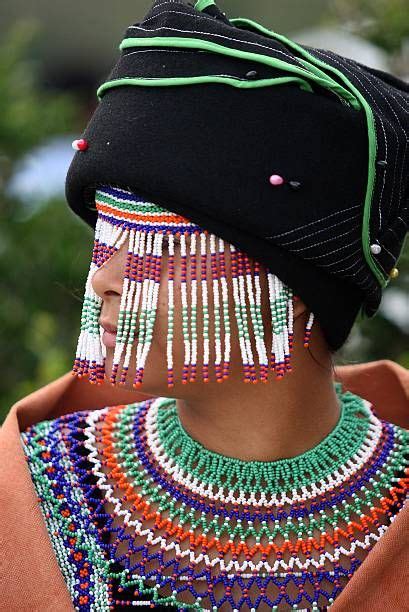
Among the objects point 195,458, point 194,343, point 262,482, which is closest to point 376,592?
point 262,482

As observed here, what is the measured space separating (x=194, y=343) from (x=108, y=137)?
438 millimetres

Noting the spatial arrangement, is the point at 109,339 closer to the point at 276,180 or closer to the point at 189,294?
the point at 189,294

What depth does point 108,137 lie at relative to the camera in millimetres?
1689

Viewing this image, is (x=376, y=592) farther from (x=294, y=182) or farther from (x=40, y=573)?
(x=294, y=182)

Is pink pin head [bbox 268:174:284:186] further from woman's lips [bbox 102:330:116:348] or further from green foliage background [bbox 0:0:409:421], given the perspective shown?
green foliage background [bbox 0:0:409:421]

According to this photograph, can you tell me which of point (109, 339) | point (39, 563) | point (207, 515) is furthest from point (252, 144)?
point (39, 563)

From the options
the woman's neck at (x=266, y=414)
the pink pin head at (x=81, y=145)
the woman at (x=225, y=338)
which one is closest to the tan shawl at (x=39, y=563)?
the woman at (x=225, y=338)

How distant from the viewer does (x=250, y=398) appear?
6.16ft

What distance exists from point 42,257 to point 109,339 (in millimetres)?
1959

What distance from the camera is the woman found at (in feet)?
5.43

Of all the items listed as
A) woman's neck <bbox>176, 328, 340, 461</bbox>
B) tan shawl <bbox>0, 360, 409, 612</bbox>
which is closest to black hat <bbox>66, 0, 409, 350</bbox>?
woman's neck <bbox>176, 328, 340, 461</bbox>

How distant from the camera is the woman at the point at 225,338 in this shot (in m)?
1.65

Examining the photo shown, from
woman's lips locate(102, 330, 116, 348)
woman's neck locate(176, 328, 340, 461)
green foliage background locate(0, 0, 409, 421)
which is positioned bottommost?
green foliage background locate(0, 0, 409, 421)

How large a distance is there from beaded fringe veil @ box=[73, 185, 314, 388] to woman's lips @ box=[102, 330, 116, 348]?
0.13ft
